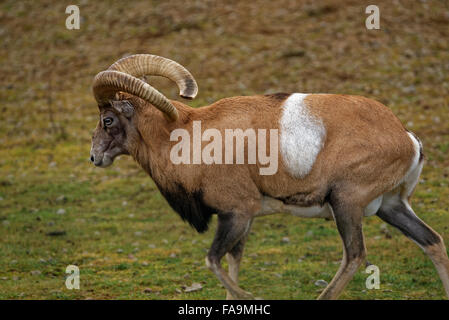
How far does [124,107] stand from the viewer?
958cm

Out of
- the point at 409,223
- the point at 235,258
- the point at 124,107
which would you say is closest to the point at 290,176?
the point at 235,258

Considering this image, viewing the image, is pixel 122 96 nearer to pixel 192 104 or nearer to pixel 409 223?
pixel 409 223

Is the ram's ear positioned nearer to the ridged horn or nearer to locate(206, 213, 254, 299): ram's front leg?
the ridged horn

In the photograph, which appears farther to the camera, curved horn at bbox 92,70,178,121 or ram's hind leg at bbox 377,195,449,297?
curved horn at bbox 92,70,178,121

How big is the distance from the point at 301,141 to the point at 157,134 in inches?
77.4

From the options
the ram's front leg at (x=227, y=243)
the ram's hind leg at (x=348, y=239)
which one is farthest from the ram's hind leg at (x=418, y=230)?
the ram's front leg at (x=227, y=243)

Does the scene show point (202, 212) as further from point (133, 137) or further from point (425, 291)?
point (425, 291)

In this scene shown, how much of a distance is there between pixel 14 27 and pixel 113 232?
16956mm

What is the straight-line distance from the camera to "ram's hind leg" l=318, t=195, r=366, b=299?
8742 mm

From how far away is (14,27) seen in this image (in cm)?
2825

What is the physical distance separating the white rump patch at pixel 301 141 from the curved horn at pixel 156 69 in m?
1.60

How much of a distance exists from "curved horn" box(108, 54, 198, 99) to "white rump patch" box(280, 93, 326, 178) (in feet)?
5.25

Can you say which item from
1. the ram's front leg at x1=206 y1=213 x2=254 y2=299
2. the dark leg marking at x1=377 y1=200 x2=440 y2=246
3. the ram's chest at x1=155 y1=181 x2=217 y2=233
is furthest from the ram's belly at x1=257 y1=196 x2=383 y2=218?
the ram's chest at x1=155 y1=181 x2=217 y2=233

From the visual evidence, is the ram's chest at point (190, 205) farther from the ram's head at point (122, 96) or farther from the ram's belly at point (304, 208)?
the ram's head at point (122, 96)
